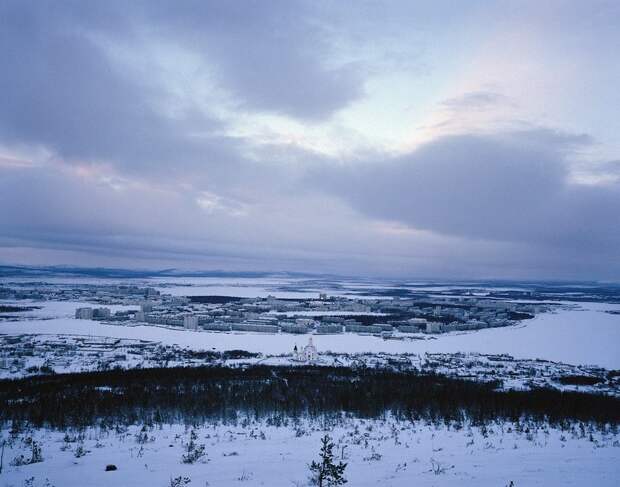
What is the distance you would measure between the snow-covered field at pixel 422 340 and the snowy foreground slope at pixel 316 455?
88.6 feet

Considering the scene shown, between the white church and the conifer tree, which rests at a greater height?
the conifer tree

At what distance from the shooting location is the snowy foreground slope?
332 inches

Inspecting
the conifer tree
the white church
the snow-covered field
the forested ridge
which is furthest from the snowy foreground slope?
the snow-covered field

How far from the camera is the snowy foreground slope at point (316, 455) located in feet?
27.7

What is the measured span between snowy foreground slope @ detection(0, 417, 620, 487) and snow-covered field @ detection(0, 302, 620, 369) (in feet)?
88.6

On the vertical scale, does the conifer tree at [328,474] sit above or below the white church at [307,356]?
above

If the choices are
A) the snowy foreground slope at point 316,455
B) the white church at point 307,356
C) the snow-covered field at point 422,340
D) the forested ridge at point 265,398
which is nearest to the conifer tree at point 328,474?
the snowy foreground slope at point 316,455

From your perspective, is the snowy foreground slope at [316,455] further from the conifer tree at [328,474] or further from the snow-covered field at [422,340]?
the snow-covered field at [422,340]

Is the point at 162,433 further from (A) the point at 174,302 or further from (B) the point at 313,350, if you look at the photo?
(A) the point at 174,302

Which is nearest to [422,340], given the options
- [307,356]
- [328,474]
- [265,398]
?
[307,356]

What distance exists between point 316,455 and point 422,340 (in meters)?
43.2

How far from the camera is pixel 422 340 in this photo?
5119 centimetres

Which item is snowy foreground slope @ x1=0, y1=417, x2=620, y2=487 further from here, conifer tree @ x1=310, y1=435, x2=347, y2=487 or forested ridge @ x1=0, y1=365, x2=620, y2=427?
forested ridge @ x1=0, y1=365, x2=620, y2=427

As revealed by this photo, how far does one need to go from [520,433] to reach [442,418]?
2.96 m
